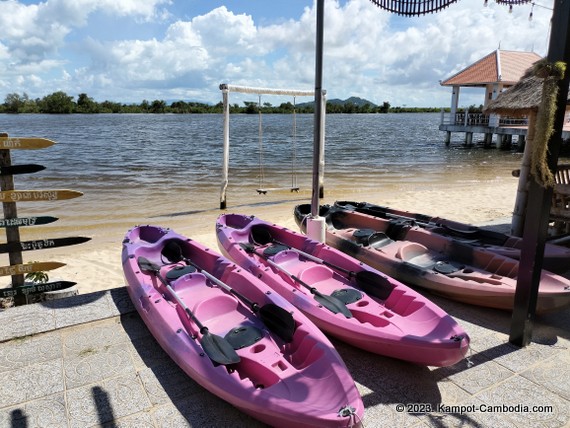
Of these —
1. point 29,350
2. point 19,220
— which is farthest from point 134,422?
point 19,220

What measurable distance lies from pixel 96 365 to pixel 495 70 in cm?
3096

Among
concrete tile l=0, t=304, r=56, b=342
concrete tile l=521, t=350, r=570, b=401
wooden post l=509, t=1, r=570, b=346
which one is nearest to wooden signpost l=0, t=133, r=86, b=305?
concrete tile l=0, t=304, r=56, b=342

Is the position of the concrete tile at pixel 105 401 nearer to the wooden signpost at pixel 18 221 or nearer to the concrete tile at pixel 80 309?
the concrete tile at pixel 80 309

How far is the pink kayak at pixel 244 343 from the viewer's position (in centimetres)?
287

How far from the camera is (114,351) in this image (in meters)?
3.97

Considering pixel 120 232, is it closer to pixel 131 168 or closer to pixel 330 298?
pixel 330 298

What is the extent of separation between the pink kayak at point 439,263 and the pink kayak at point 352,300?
0.76 meters

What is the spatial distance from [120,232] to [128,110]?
443ft

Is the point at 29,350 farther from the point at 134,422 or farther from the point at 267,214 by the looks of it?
the point at 267,214

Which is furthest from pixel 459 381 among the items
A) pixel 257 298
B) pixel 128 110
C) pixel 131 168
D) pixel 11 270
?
pixel 128 110

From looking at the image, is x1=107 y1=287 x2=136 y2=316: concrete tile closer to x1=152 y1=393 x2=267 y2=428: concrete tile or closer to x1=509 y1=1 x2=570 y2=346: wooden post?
x1=152 y1=393 x2=267 y2=428: concrete tile

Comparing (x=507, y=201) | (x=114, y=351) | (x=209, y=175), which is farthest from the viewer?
(x=209, y=175)

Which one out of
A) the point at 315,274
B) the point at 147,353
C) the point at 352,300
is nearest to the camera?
the point at 147,353

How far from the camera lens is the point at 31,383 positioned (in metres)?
3.52
